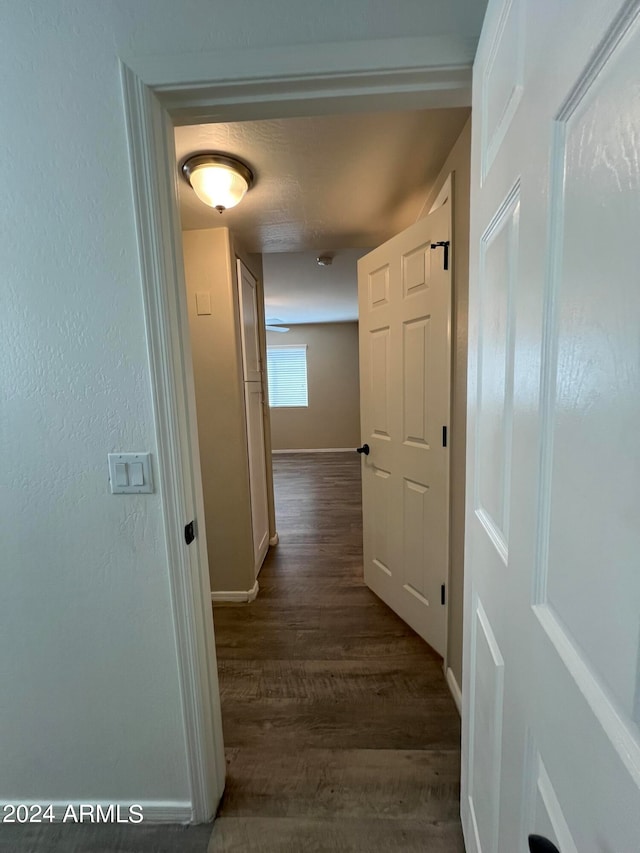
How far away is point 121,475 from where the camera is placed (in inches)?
39.3

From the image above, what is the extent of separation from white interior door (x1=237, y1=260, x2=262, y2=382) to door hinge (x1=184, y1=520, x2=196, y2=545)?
1427mm

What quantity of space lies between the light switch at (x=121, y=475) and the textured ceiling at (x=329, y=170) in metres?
1.20

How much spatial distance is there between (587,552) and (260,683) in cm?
174

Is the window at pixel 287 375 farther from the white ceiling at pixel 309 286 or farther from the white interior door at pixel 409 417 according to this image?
the white interior door at pixel 409 417

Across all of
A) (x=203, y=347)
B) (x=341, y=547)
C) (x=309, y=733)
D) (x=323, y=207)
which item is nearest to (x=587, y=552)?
(x=309, y=733)

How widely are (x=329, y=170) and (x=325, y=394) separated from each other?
17.4 feet

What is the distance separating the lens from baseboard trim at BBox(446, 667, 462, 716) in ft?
4.87

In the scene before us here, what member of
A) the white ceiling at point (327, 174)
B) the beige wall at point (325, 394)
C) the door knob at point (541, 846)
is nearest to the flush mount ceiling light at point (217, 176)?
the white ceiling at point (327, 174)

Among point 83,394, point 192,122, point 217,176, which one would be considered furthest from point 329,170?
point 83,394

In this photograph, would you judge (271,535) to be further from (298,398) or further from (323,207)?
(298,398)

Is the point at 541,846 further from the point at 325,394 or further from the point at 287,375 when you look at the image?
the point at 287,375

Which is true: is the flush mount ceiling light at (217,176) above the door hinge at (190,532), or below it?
above

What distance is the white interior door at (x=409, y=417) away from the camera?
1.61 meters

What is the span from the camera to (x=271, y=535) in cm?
307
